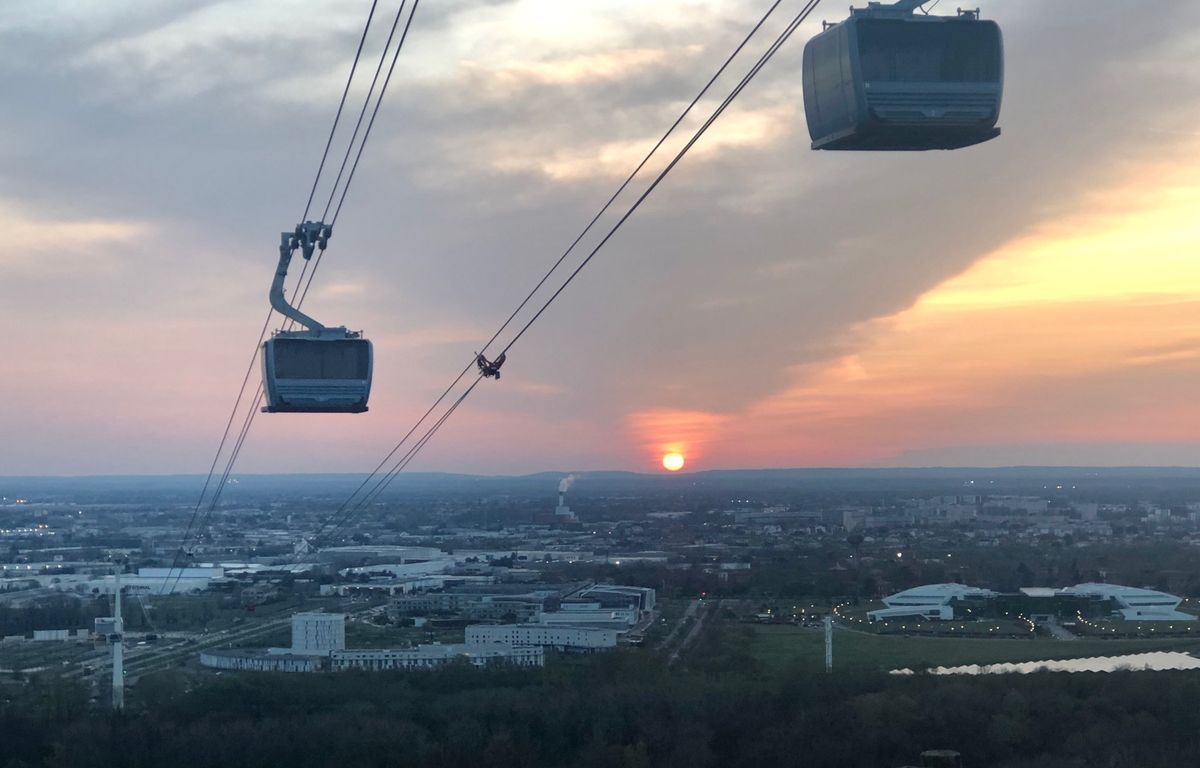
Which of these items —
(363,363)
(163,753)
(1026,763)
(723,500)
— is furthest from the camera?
(723,500)

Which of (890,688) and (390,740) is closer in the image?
(390,740)

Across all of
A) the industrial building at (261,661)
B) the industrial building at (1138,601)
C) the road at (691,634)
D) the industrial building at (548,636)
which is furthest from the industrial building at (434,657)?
the industrial building at (1138,601)

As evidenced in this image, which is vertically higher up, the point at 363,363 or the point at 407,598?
the point at 363,363

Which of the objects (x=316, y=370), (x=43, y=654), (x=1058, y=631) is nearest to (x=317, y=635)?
(x=43, y=654)

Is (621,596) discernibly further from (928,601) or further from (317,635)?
(317,635)

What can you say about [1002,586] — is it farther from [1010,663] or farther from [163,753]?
[163,753]

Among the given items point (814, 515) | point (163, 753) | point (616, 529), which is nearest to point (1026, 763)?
point (163, 753)

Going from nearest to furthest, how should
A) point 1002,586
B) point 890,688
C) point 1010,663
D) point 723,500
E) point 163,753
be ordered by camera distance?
point 163,753
point 890,688
point 1010,663
point 1002,586
point 723,500
